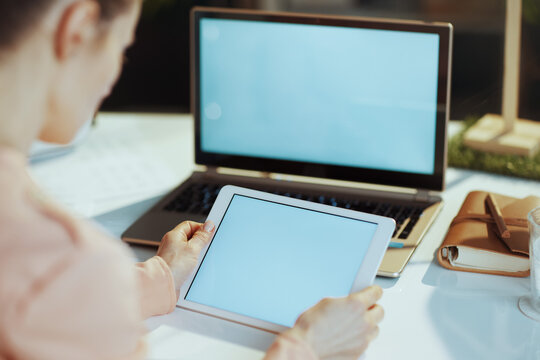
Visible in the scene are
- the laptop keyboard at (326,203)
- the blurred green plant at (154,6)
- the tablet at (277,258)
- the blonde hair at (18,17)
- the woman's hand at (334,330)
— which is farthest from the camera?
the blurred green plant at (154,6)

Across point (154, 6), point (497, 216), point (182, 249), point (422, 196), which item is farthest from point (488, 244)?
point (154, 6)

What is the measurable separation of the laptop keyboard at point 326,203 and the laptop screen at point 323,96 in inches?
2.2

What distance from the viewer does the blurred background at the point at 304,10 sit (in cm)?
280

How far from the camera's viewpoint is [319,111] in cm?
111

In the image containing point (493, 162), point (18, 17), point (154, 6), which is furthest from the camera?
point (154, 6)

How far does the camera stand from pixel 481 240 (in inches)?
35.8

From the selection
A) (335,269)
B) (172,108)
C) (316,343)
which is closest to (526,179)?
(335,269)

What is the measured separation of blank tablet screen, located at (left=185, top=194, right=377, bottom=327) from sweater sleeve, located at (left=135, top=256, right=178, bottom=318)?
28mm

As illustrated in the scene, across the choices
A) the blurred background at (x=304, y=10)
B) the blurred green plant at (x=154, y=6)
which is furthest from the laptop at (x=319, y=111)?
the blurred green plant at (x=154, y=6)

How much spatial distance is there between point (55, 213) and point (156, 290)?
30 cm

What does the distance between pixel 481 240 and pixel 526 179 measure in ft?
1.22

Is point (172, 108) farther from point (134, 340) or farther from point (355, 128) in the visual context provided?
point (134, 340)

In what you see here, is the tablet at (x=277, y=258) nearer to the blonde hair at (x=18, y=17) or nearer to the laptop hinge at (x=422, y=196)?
the laptop hinge at (x=422, y=196)

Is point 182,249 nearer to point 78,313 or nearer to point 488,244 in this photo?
point 78,313
